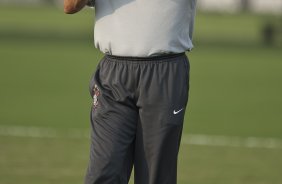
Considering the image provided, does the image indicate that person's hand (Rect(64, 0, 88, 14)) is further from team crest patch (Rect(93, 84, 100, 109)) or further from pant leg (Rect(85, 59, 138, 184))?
team crest patch (Rect(93, 84, 100, 109))

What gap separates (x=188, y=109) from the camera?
18.4 metres

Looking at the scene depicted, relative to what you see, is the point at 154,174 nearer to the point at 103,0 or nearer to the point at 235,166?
the point at 103,0

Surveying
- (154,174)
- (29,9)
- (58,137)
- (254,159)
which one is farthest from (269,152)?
(29,9)

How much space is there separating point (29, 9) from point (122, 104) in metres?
58.4

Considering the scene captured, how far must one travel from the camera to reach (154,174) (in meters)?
6.93

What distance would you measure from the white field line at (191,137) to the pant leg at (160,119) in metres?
6.57

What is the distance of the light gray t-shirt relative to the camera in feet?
22.4

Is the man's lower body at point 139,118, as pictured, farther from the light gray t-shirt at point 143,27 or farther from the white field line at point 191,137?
the white field line at point 191,137

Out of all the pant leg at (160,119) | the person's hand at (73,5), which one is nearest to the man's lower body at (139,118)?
the pant leg at (160,119)

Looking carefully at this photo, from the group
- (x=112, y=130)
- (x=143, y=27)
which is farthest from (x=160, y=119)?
(x=143, y=27)

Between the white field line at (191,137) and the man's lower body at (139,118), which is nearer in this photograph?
the man's lower body at (139,118)

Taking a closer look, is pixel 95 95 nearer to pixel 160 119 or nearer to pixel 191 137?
pixel 160 119

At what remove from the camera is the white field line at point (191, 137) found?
13.6 metres

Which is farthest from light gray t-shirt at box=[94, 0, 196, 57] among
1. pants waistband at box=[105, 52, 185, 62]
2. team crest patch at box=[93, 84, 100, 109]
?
team crest patch at box=[93, 84, 100, 109]
